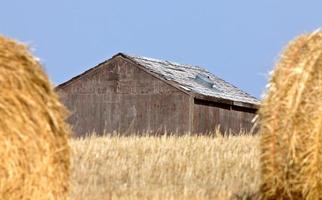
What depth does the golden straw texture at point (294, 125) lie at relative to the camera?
6637 millimetres

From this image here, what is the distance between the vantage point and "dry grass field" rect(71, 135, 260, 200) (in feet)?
29.9

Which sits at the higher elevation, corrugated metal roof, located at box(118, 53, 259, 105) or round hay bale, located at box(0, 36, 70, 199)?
corrugated metal roof, located at box(118, 53, 259, 105)

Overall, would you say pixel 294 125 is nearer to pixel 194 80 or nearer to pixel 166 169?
pixel 166 169

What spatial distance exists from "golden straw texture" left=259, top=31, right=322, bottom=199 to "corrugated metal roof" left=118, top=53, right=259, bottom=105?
16991 mm

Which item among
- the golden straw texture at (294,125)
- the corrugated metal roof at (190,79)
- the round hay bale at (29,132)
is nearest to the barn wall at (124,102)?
the corrugated metal roof at (190,79)

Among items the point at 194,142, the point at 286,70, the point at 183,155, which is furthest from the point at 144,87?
the point at 286,70

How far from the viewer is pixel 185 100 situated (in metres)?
23.9

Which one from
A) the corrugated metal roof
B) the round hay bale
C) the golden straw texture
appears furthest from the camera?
the corrugated metal roof

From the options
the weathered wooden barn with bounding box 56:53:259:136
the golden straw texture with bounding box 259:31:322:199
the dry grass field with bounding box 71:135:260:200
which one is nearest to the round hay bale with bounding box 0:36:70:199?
the golden straw texture with bounding box 259:31:322:199

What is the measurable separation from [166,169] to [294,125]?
475 centimetres

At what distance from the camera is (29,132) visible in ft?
19.8

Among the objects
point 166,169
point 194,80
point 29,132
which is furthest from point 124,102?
point 29,132

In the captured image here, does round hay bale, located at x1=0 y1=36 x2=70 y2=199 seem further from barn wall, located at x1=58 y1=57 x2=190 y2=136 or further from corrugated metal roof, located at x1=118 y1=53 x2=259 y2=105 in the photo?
corrugated metal roof, located at x1=118 y1=53 x2=259 y2=105

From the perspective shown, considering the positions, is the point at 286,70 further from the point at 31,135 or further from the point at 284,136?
the point at 31,135
